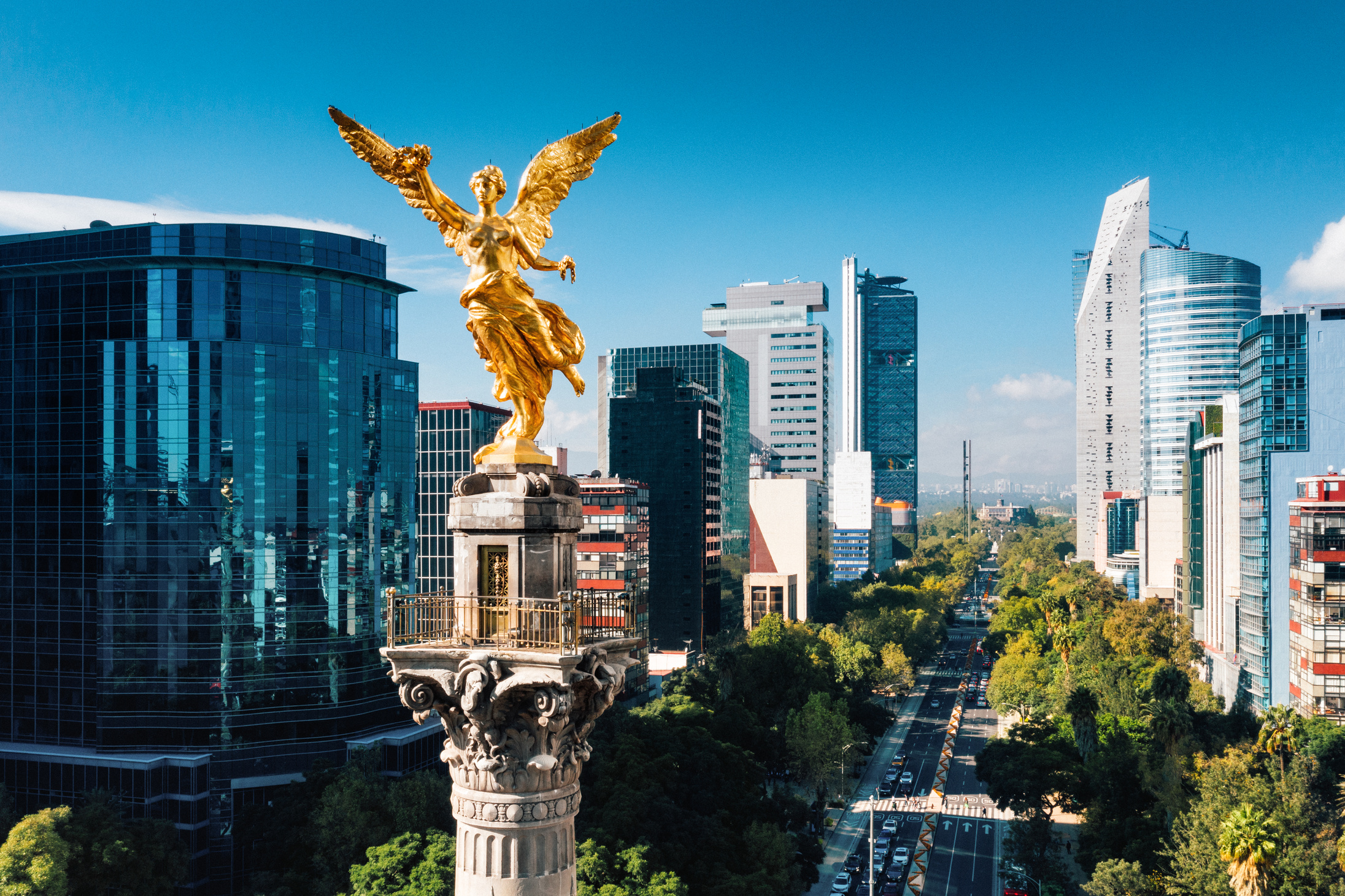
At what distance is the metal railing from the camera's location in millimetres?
17984

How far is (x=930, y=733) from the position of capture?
12375 cm

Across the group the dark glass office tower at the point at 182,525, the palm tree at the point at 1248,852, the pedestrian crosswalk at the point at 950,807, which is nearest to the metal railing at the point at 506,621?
the palm tree at the point at 1248,852

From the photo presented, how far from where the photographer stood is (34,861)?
175 ft

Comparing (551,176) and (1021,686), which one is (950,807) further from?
(551,176)

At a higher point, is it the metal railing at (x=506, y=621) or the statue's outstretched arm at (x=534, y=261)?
the statue's outstretched arm at (x=534, y=261)

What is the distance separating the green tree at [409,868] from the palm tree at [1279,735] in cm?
5203

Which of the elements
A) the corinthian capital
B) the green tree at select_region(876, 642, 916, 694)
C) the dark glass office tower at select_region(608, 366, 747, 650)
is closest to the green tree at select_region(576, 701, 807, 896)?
the corinthian capital

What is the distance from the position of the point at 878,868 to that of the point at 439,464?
8042 cm

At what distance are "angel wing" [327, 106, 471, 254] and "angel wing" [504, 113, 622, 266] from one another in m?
1.19

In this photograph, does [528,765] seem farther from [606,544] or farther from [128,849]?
[606,544]

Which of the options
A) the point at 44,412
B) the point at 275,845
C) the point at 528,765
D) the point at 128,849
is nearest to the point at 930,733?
the point at 275,845

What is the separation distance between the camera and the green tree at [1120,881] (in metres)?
59.0

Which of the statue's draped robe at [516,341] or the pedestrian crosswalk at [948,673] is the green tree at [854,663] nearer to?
the pedestrian crosswalk at [948,673]

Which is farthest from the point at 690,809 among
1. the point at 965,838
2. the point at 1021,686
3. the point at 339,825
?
the point at 1021,686
